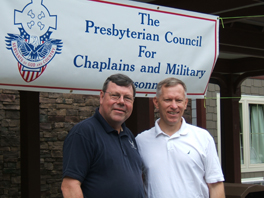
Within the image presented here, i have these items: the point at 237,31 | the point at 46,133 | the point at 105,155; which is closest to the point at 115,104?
the point at 105,155

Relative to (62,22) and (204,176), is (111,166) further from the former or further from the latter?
(62,22)

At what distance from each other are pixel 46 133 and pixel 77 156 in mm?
4516

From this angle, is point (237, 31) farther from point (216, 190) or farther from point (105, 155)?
point (105, 155)

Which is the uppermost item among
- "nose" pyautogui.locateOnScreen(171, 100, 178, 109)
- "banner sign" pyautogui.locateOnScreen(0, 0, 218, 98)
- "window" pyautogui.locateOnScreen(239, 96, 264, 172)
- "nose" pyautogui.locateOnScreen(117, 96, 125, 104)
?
"banner sign" pyautogui.locateOnScreen(0, 0, 218, 98)

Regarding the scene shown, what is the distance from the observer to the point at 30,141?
152 inches

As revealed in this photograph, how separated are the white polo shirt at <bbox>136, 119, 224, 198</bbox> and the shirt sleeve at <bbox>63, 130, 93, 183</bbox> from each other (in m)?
0.53

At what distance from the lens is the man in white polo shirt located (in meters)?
2.55

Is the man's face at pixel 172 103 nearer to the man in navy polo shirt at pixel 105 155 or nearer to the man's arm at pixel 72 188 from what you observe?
the man in navy polo shirt at pixel 105 155

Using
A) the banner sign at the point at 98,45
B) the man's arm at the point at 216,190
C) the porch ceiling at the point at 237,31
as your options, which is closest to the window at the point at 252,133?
the porch ceiling at the point at 237,31

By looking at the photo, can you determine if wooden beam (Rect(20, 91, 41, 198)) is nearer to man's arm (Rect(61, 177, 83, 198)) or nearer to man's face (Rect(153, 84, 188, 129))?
man's face (Rect(153, 84, 188, 129))

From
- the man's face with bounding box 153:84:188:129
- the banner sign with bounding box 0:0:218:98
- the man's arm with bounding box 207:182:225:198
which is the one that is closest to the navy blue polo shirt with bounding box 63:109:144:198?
the man's face with bounding box 153:84:188:129

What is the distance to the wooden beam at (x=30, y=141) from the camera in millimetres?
3803

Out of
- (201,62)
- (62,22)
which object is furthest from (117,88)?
(201,62)

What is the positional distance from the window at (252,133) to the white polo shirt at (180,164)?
27.5 ft
